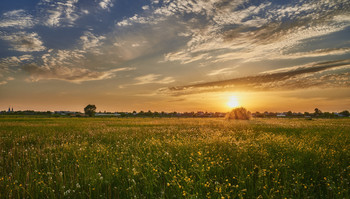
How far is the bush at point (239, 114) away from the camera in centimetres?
5631

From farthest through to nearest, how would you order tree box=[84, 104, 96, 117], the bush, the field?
tree box=[84, 104, 96, 117] → the bush → the field

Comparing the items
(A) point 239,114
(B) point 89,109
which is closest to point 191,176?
(A) point 239,114

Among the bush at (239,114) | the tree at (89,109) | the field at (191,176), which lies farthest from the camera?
the tree at (89,109)

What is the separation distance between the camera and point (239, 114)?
57.5 m

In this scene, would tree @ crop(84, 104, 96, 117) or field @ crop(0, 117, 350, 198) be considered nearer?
field @ crop(0, 117, 350, 198)

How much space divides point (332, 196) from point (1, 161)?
11377 mm

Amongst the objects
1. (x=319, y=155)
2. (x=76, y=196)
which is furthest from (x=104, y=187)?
(x=319, y=155)

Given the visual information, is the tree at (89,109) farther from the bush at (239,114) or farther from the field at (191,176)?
the field at (191,176)

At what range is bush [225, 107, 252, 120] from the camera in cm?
5631

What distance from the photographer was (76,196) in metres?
4.69

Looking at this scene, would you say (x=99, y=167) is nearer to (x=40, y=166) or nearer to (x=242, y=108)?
(x=40, y=166)

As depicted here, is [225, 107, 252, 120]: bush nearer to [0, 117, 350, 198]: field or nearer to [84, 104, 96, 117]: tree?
[0, 117, 350, 198]: field

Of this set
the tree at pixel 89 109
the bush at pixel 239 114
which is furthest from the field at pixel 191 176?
the tree at pixel 89 109

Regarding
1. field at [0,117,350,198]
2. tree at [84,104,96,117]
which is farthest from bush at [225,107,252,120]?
tree at [84,104,96,117]
